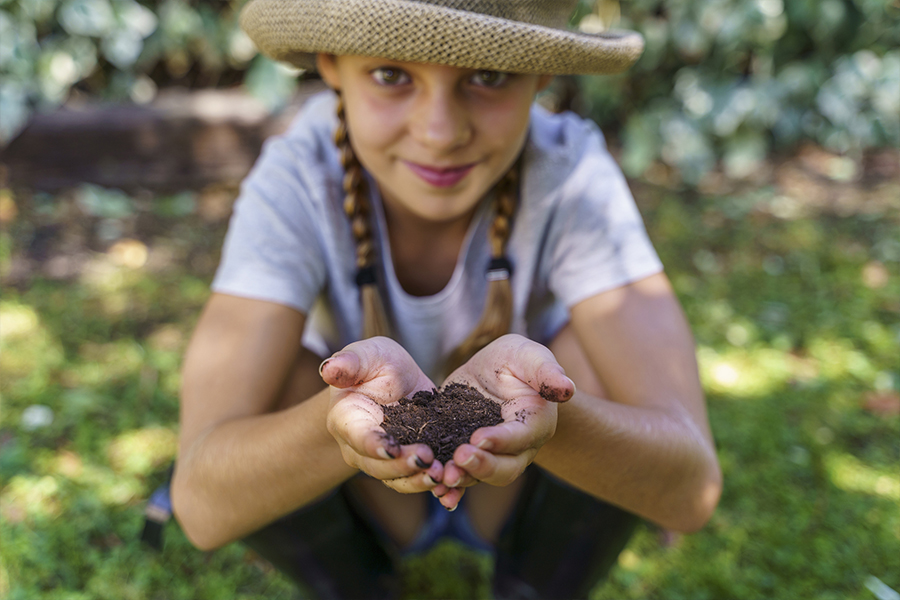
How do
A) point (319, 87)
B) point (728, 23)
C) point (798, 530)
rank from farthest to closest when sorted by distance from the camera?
point (319, 87), point (728, 23), point (798, 530)

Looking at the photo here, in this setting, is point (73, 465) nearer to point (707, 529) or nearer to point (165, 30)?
point (707, 529)

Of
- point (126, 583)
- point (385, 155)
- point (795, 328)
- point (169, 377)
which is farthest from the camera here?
point (795, 328)

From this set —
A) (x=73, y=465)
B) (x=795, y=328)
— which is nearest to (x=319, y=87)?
(x=73, y=465)

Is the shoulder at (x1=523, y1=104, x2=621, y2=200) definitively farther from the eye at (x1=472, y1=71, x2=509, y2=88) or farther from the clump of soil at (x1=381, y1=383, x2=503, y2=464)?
the clump of soil at (x1=381, y1=383, x2=503, y2=464)

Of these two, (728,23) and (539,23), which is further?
(728,23)

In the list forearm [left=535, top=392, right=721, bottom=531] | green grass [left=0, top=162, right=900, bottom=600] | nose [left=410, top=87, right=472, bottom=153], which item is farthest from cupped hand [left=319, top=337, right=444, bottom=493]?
green grass [left=0, top=162, right=900, bottom=600]

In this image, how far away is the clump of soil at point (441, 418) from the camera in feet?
3.15

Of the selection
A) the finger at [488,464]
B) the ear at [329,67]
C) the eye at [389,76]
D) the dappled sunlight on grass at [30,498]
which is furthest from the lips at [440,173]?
the dappled sunlight on grass at [30,498]

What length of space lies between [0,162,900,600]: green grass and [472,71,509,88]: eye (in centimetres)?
135

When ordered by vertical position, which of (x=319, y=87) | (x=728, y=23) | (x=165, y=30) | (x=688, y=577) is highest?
(x=728, y=23)

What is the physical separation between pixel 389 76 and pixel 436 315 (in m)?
0.61

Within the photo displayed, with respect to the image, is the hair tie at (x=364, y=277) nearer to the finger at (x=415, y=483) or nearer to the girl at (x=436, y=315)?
the girl at (x=436, y=315)

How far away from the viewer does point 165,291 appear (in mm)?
3078

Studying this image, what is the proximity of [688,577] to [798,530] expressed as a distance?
40 cm
